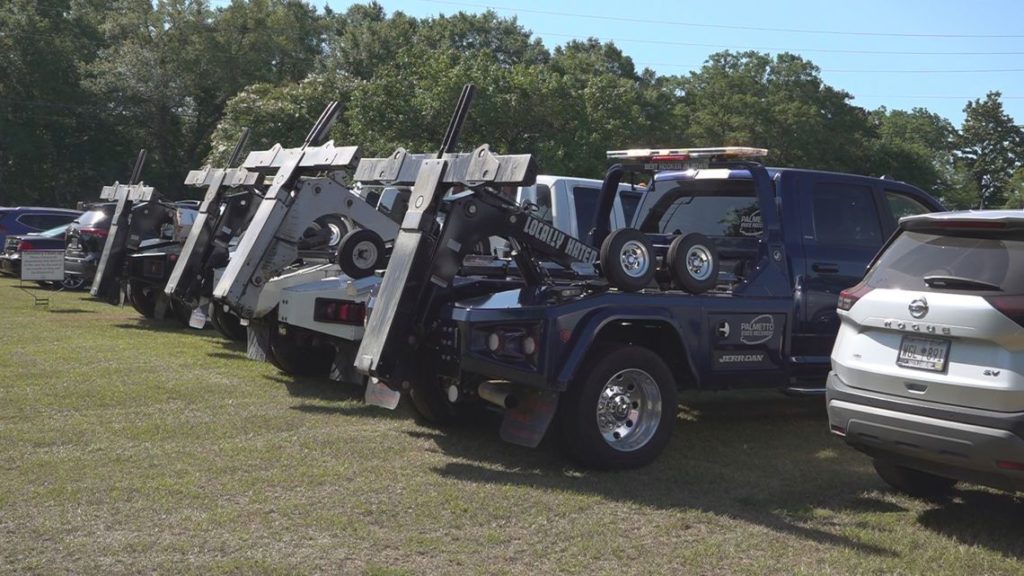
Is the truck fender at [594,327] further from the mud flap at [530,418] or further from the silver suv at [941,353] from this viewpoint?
the silver suv at [941,353]

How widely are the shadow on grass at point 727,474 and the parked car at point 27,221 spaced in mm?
20884

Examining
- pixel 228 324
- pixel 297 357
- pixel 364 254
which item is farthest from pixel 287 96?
pixel 364 254

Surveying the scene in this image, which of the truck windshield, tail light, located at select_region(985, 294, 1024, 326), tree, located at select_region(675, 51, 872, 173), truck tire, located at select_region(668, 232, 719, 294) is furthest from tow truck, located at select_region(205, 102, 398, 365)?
tree, located at select_region(675, 51, 872, 173)

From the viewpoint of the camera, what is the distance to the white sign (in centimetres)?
1872

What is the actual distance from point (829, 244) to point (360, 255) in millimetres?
4128

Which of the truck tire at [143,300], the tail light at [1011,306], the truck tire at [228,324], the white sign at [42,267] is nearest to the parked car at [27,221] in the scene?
the white sign at [42,267]

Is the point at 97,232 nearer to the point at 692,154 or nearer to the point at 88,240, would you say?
the point at 88,240

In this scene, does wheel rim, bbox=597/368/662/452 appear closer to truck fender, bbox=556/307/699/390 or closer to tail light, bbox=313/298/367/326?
truck fender, bbox=556/307/699/390

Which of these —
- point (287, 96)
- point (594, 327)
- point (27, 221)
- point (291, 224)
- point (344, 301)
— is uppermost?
point (287, 96)

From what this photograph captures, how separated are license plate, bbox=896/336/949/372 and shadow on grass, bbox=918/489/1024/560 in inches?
40.8

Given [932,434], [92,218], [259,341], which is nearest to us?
[932,434]

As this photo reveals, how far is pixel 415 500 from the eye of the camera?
20.9 ft

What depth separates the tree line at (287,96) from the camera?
122 ft

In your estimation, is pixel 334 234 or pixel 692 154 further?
pixel 334 234
